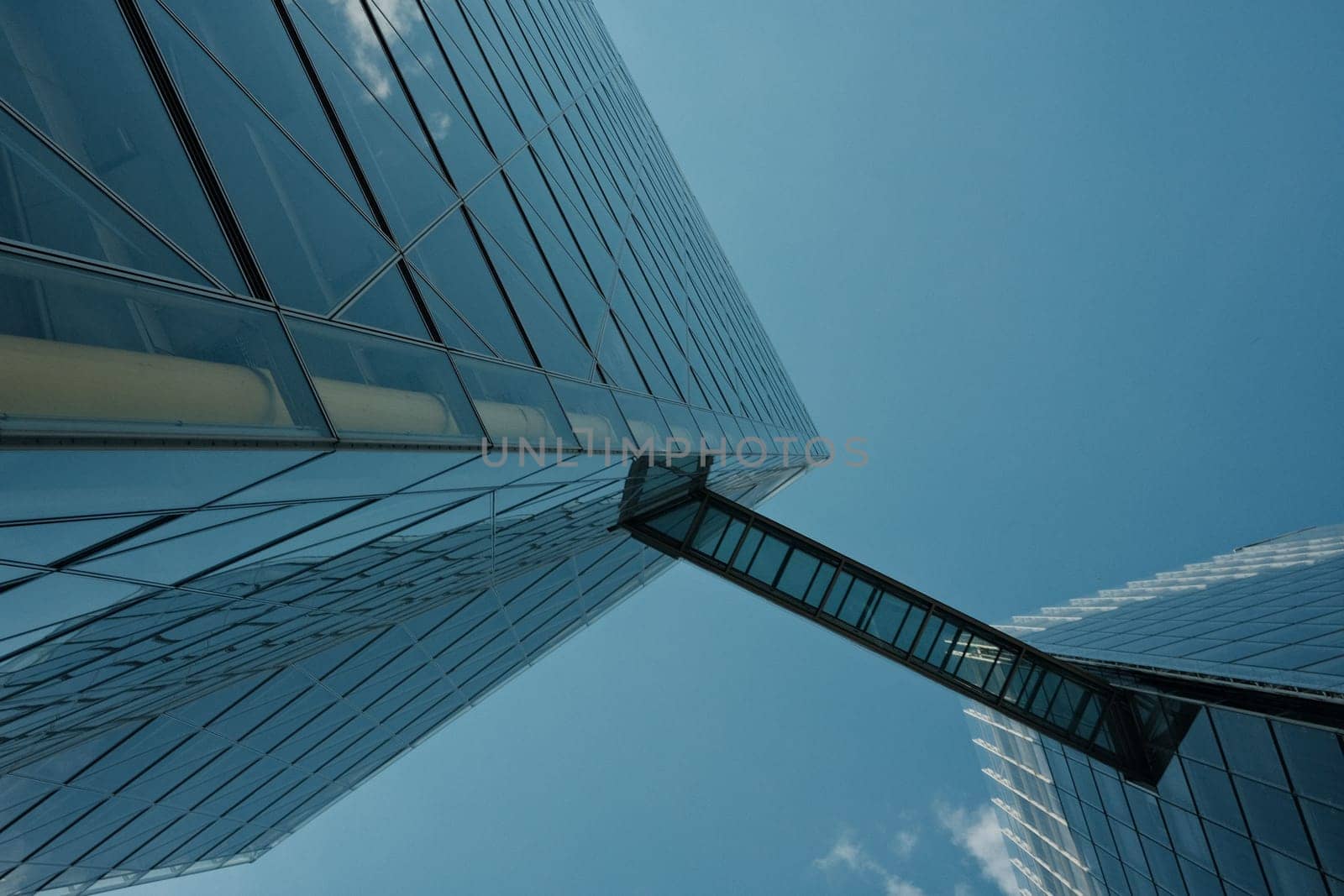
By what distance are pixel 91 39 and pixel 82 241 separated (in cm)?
144

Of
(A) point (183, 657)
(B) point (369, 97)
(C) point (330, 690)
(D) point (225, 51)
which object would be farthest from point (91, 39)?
(C) point (330, 690)

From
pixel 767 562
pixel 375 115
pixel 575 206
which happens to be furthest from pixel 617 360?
pixel 767 562

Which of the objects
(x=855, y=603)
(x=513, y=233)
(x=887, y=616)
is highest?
(x=513, y=233)

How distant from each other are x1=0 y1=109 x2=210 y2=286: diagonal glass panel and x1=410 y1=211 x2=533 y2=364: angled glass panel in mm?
2783

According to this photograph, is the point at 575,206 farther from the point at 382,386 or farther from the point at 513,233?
the point at 382,386

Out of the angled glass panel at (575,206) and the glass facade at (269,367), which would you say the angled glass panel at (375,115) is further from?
the angled glass panel at (575,206)

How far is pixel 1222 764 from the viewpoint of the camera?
14.2m

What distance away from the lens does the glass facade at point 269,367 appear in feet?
11.4

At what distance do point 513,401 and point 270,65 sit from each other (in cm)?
332

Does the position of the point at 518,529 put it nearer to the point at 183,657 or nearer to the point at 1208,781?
the point at 183,657

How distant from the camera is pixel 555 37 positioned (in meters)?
20.7

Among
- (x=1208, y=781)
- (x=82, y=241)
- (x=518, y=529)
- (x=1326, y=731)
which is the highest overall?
(x=82, y=241)

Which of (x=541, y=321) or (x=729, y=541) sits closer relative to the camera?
(x=541, y=321)

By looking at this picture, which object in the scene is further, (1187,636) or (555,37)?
(555,37)
